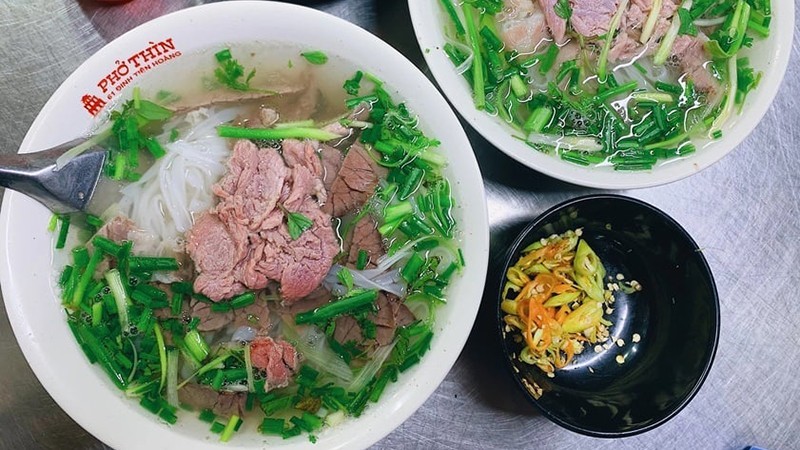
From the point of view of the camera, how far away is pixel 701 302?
1.78 metres

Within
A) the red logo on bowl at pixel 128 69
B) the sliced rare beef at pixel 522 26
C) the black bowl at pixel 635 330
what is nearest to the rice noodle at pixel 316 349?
the black bowl at pixel 635 330

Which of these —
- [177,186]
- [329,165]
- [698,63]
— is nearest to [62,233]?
[177,186]

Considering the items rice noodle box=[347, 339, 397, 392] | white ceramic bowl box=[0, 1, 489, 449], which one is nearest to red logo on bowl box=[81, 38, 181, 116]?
white ceramic bowl box=[0, 1, 489, 449]

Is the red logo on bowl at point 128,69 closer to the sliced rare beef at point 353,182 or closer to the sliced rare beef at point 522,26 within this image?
the sliced rare beef at point 353,182

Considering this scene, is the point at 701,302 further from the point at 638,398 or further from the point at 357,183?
the point at 357,183

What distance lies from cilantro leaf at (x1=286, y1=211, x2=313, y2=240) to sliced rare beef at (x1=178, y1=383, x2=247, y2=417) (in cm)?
40

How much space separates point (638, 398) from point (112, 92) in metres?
1.51

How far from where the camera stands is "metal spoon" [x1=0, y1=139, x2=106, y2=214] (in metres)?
1.40

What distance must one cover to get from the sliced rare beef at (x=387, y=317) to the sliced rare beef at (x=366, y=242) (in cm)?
9

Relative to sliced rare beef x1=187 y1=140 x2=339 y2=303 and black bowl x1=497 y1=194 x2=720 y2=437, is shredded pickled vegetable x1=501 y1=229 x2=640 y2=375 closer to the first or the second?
black bowl x1=497 y1=194 x2=720 y2=437

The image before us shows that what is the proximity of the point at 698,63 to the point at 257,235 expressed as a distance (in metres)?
1.23

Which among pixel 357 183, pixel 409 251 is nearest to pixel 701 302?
pixel 409 251

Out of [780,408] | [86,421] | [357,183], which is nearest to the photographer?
[86,421]

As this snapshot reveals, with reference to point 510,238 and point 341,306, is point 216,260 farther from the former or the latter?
point 510,238
